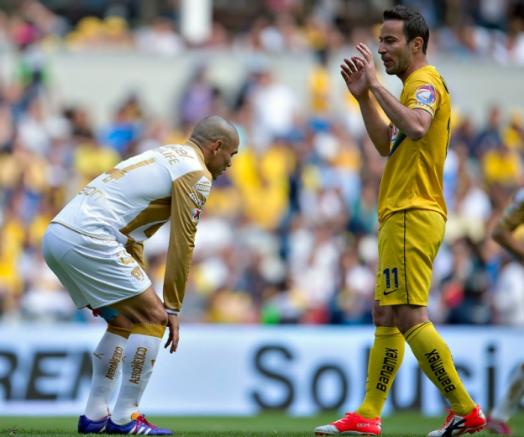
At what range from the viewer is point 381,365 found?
8312 millimetres

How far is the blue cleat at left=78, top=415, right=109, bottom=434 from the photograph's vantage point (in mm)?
8312

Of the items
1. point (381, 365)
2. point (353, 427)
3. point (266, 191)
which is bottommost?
point (353, 427)

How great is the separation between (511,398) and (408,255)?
2.56 metres

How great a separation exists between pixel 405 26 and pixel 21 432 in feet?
12.4

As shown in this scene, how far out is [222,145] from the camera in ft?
27.6

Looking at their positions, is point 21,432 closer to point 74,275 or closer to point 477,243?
point 74,275

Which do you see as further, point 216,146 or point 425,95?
point 216,146

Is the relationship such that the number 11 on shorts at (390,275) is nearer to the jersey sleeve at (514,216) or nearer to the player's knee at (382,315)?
the player's knee at (382,315)

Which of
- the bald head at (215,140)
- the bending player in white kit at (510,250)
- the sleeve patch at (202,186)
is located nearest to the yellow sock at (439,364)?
the sleeve patch at (202,186)

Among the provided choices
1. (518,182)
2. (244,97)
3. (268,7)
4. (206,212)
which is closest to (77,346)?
(206,212)

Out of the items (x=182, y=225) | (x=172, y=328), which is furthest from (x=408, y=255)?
(x=172, y=328)

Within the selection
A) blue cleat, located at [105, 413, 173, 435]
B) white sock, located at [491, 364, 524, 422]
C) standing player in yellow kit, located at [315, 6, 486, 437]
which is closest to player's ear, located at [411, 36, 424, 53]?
standing player in yellow kit, located at [315, 6, 486, 437]

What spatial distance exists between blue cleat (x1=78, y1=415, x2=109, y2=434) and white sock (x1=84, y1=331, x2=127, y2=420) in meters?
0.03

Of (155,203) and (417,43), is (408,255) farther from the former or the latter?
(155,203)
